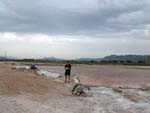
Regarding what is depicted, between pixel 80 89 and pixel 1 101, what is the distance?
6.25 meters

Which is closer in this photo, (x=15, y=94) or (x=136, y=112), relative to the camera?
(x=136, y=112)

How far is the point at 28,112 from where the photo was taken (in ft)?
42.9

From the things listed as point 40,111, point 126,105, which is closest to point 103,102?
point 126,105

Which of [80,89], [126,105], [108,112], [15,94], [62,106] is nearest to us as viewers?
[108,112]

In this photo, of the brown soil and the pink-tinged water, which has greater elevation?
the brown soil

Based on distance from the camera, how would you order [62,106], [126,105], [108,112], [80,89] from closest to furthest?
1. [108,112]
2. [62,106]
3. [126,105]
4. [80,89]

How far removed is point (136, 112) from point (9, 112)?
18.8ft

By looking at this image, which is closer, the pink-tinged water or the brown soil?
the brown soil

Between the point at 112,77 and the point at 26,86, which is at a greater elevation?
the point at 26,86

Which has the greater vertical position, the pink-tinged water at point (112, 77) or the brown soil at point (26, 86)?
the brown soil at point (26, 86)

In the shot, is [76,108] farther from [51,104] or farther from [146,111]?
[146,111]

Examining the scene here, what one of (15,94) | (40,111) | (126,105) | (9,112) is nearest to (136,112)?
(126,105)

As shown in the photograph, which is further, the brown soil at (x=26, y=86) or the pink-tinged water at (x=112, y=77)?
the pink-tinged water at (x=112, y=77)

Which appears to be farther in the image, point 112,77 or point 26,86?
point 112,77
